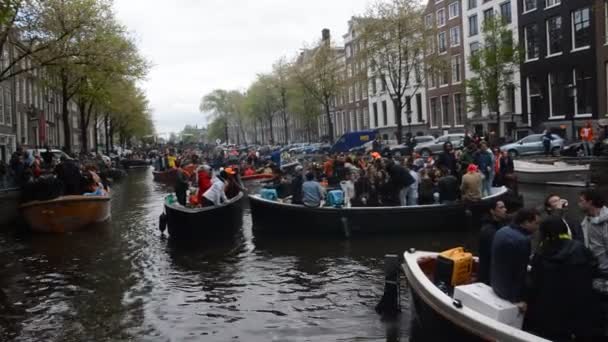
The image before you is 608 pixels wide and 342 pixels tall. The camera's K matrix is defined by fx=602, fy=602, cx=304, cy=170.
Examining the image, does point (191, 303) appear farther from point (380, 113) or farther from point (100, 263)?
point (380, 113)

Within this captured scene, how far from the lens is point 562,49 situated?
1502 inches

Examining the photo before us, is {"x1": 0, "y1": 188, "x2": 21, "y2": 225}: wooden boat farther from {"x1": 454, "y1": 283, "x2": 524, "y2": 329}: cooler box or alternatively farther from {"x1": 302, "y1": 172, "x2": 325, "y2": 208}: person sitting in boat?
{"x1": 454, "y1": 283, "x2": 524, "y2": 329}: cooler box

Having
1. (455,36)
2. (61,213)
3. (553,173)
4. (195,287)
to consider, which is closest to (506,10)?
(455,36)

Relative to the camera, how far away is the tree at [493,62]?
38.5 m

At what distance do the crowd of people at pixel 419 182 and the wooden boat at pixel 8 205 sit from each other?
10.1m

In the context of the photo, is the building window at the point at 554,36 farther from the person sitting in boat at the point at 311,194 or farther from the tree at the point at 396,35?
Answer: the person sitting in boat at the point at 311,194

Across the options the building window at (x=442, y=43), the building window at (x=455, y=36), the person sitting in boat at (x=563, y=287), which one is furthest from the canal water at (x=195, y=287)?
the building window at (x=442, y=43)

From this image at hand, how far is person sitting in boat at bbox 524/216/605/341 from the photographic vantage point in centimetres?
491

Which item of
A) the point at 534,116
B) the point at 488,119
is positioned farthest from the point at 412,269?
the point at 488,119

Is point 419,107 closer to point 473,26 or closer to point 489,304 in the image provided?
point 473,26

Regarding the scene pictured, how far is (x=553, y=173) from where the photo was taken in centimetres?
2186

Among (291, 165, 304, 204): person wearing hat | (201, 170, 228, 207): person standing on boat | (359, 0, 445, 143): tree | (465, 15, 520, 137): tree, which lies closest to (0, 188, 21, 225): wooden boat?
(201, 170, 228, 207): person standing on boat

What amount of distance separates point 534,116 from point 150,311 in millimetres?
37485

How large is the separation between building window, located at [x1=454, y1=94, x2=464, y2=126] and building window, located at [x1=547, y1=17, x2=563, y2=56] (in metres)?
11.1
